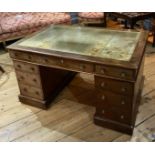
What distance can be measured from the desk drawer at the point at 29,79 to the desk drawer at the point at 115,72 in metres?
0.59

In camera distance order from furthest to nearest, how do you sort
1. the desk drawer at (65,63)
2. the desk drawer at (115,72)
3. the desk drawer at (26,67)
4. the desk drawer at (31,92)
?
the desk drawer at (31,92), the desk drawer at (26,67), the desk drawer at (65,63), the desk drawer at (115,72)

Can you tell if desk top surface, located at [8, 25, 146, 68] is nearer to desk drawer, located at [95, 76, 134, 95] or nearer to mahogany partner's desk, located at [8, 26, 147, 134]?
mahogany partner's desk, located at [8, 26, 147, 134]

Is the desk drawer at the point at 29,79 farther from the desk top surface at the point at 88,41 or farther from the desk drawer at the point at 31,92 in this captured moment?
the desk top surface at the point at 88,41

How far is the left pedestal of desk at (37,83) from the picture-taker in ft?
6.17

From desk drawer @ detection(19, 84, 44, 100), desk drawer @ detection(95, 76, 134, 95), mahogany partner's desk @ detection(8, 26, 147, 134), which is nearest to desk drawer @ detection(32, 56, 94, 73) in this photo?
mahogany partner's desk @ detection(8, 26, 147, 134)

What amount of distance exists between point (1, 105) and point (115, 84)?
1.18 meters

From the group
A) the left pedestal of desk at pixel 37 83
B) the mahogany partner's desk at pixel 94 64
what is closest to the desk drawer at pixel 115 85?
the mahogany partner's desk at pixel 94 64

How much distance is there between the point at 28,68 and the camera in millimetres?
1878

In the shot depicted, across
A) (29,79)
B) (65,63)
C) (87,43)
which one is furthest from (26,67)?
(87,43)

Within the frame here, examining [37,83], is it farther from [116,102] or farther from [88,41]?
[116,102]

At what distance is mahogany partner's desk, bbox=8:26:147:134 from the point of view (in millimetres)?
1524

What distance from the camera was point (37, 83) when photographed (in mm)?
1923
